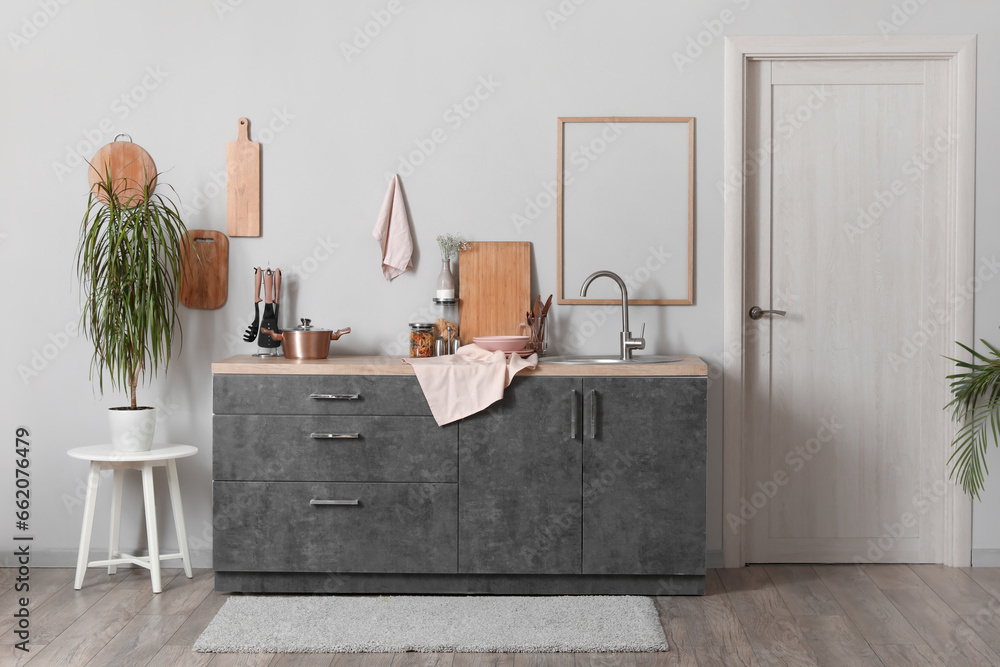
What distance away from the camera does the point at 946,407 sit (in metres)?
3.03

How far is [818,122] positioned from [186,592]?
2.90 metres

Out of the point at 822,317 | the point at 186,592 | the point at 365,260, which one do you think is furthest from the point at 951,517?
the point at 186,592

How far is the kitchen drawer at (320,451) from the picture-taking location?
8.87 ft

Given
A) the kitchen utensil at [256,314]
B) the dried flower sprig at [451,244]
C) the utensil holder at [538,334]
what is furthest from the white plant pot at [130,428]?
the utensil holder at [538,334]

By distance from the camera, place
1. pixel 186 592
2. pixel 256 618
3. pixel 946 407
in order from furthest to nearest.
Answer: pixel 946 407
pixel 186 592
pixel 256 618

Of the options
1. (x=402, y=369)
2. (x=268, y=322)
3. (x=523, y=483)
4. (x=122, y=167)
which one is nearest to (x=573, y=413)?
(x=523, y=483)

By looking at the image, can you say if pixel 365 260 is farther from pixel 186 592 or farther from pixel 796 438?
pixel 796 438

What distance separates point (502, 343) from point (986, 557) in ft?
6.67

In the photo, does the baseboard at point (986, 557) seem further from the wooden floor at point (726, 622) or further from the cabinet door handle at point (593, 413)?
the cabinet door handle at point (593, 413)

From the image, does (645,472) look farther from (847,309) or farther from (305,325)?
(305,325)

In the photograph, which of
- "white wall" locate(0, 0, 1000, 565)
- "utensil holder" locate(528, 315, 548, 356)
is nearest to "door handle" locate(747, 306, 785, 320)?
"white wall" locate(0, 0, 1000, 565)

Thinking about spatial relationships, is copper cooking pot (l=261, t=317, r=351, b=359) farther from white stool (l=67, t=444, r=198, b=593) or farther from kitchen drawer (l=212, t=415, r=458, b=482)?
white stool (l=67, t=444, r=198, b=593)

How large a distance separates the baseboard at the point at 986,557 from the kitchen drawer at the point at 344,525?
1999 mm

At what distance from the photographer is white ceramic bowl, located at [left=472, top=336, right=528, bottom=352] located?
2838 mm
